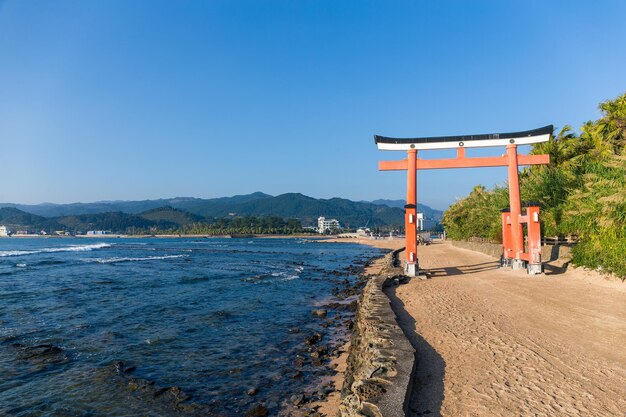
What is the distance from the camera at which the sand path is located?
5.05m

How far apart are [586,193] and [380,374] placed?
15.5 meters

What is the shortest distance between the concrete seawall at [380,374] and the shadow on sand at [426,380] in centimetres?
22

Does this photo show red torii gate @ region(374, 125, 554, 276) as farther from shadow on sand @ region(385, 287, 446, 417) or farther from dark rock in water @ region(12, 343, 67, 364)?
dark rock in water @ region(12, 343, 67, 364)

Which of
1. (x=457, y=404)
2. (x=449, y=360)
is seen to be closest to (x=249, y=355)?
(x=449, y=360)

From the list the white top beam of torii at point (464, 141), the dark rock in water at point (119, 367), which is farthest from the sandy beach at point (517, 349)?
the white top beam of torii at point (464, 141)

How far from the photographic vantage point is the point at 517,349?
23.7ft

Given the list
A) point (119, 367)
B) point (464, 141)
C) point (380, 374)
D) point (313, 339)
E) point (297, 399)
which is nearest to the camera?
point (380, 374)

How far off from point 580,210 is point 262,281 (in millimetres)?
17821

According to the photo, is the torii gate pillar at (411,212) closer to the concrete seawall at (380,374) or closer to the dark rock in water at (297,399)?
the concrete seawall at (380,374)

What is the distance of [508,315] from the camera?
1003 cm

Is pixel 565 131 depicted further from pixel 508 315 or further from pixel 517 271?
pixel 508 315

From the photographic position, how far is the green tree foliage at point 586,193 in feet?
44.6

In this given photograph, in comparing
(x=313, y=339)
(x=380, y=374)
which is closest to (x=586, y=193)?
(x=313, y=339)

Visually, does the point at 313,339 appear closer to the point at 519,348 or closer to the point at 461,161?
the point at 519,348
